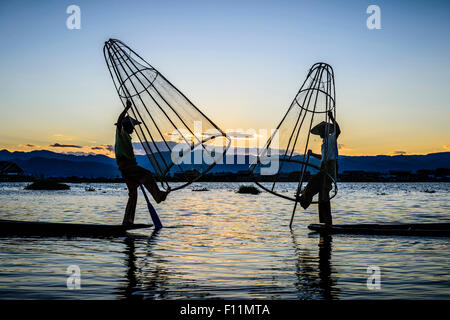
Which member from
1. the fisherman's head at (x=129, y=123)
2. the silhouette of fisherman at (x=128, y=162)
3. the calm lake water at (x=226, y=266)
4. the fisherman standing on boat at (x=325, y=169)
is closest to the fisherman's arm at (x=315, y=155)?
the fisherman standing on boat at (x=325, y=169)

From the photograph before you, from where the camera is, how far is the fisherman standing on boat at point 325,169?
955 cm

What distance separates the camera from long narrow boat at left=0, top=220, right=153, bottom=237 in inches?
364

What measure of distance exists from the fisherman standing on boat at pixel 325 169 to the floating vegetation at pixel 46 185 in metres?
49.7

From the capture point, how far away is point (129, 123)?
30.2ft

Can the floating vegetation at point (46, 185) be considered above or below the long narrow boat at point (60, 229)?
below

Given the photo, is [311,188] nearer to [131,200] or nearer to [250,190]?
[131,200]

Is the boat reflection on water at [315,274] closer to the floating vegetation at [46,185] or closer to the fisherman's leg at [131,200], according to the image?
the fisherman's leg at [131,200]

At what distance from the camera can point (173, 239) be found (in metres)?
9.33

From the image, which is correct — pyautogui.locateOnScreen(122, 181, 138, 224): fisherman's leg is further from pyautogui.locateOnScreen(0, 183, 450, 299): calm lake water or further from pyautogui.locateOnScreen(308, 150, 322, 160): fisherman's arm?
pyautogui.locateOnScreen(308, 150, 322, 160): fisherman's arm

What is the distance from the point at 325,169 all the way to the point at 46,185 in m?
52.7

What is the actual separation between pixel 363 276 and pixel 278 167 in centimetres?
519

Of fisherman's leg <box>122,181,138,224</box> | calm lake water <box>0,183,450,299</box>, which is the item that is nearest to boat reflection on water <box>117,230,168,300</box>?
calm lake water <box>0,183,450,299</box>
